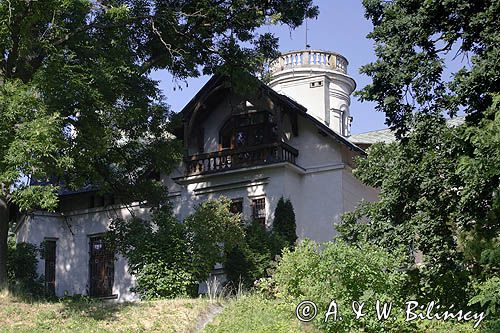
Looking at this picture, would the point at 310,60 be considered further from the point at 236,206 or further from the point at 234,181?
the point at 236,206

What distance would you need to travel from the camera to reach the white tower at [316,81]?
33719 mm

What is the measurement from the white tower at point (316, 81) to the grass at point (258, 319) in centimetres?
1508

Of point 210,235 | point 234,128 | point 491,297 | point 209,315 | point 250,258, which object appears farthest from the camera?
point 234,128

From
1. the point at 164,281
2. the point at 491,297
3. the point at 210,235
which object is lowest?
the point at 491,297

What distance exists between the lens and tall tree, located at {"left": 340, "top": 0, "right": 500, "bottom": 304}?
16156mm

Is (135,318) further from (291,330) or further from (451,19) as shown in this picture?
(451,19)

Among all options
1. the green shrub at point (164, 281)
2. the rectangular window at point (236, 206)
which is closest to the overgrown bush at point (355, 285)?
the green shrub at point (164, 281)

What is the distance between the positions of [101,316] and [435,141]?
26.0ft

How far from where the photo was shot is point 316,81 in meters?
33.7

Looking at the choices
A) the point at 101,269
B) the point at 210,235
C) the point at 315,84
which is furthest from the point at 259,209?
the point at 315,84

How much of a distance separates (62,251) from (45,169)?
1414 cm

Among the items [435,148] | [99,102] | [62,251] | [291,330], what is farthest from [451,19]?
[62,251]

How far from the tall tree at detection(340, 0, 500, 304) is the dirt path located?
150 inches
